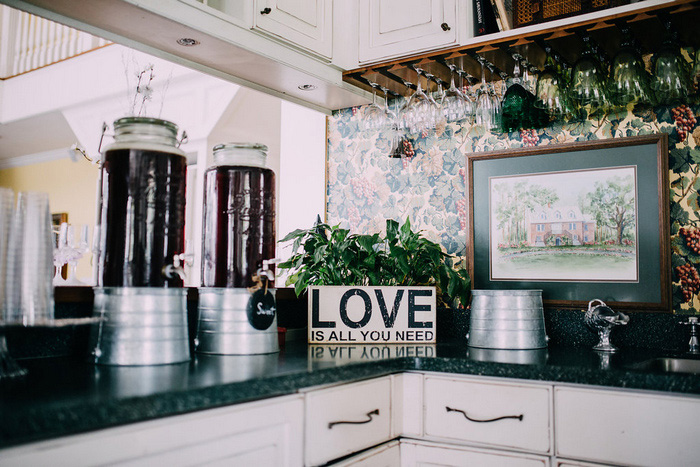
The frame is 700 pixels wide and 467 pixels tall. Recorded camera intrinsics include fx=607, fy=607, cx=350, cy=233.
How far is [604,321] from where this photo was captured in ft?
5.79

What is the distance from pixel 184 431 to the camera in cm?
100

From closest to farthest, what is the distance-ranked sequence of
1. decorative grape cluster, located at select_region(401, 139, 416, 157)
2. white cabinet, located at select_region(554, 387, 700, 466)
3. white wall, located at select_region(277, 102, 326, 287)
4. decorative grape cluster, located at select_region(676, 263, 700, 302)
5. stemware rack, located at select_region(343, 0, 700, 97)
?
1. white cabinet, located at select_region(554, 387, 700, 466)
2. stemware rack, located at select_region(343, 0, 700, 97)
3. decorative grape cluster, located at select_region(676, 263, 700, 302)
4. decorative grape cluster, located at select_region(401, 139, 416, 157)
5. white wall, located at select_region(277, 102, 326, 287)

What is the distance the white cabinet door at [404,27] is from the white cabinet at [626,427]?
3.75ft

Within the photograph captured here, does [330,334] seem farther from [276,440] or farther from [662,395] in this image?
[662,395]

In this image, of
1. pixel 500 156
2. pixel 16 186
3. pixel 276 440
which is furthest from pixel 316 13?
pixel 16 186

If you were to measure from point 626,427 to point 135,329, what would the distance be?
1.08m

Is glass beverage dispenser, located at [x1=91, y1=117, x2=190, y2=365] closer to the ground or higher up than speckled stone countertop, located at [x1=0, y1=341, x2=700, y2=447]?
higher up

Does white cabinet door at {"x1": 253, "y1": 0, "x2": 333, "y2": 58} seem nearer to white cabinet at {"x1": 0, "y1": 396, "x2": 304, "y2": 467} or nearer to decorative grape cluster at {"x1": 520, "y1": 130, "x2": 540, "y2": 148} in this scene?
decorative grape cluster at {"x1": 520, "y1": 130, "x2": 540, "y2": 148}

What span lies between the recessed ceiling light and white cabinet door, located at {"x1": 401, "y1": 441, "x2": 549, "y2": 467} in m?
1.25

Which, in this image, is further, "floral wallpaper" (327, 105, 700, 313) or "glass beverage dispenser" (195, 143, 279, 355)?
"floral wallpaper" (327, 105, 700, 313)

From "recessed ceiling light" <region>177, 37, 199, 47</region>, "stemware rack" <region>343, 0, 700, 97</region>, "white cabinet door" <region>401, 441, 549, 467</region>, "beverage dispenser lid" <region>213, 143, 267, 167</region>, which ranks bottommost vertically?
"white cabinet door" <region>401, 441, 549, 467</region>

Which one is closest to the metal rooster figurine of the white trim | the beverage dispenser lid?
the beverage dispenser lid

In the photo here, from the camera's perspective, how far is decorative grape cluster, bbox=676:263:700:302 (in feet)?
5.88

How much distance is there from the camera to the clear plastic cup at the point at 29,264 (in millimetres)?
1098
